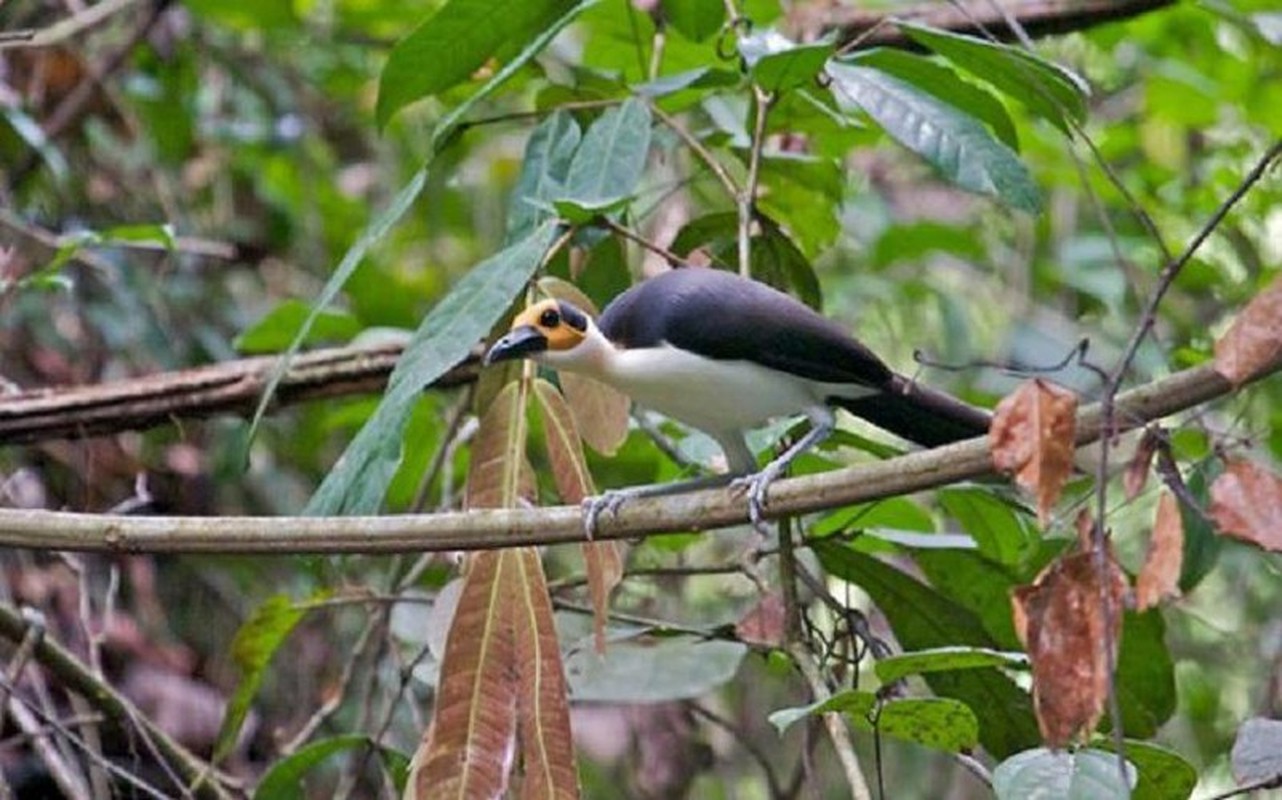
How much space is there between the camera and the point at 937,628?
1907 millimetres

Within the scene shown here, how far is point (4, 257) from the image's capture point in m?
2.27

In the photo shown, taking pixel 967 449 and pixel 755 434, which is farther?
pixel 755 434

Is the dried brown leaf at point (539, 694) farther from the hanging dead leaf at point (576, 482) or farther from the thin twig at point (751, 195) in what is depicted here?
the thin twig at point (751, 195)

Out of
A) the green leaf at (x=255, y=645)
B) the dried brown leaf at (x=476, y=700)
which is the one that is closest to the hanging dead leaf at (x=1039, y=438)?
the dried brown leaf at (x=476, y=700)

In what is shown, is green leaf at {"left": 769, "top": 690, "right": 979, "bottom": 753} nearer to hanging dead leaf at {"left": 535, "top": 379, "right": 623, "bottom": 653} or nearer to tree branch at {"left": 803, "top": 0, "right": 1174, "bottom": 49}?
hanging dead leaf at {"left": 535, "top": 379, "right": 623, "bottom": 653}

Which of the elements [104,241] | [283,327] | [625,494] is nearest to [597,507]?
[625,494]

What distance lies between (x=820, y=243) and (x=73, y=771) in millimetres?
1023

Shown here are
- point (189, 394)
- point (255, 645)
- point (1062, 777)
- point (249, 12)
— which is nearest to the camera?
point (1062, 777)

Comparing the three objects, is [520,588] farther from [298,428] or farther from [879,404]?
[298,428]

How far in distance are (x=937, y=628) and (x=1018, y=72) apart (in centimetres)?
53

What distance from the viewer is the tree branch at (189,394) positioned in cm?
218

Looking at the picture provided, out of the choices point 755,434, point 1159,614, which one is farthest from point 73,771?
point 1159,614

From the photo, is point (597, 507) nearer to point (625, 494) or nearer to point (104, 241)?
point (625, 494)

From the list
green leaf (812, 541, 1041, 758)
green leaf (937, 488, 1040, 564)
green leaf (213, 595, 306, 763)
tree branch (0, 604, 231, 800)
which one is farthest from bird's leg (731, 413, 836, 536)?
tree branch (0, 604, 231, 800)
